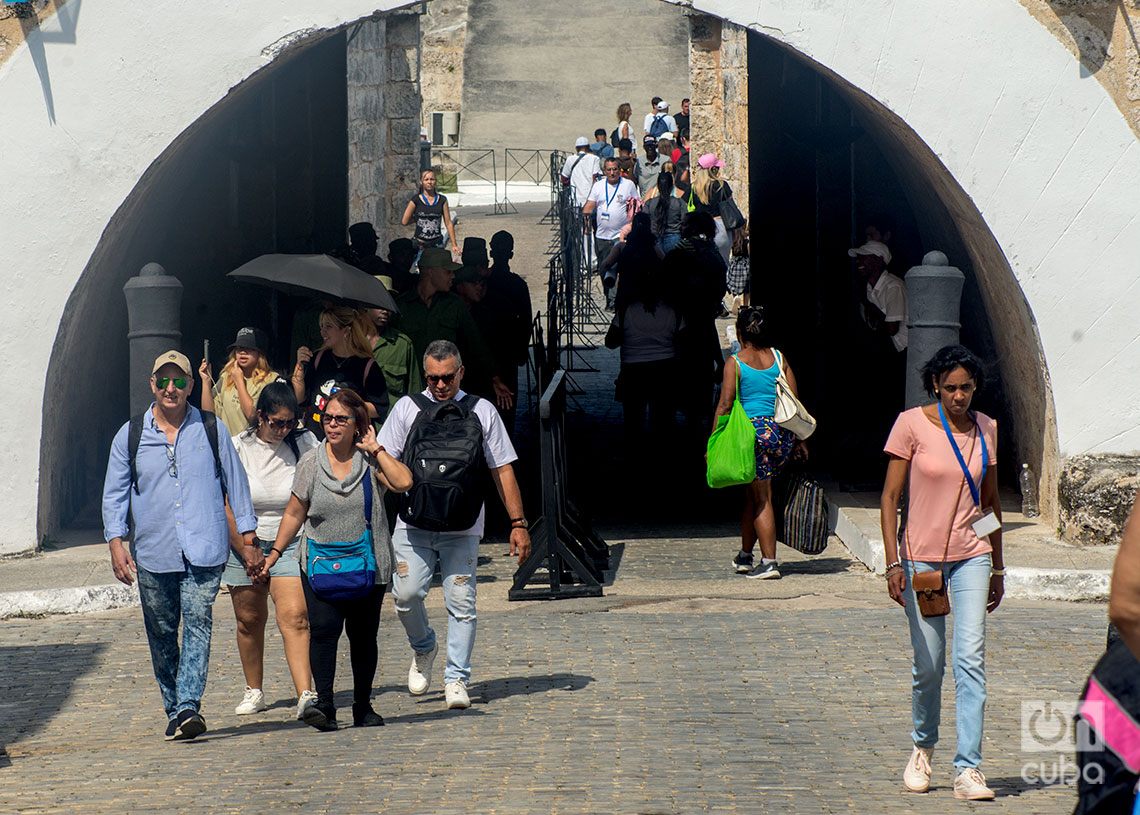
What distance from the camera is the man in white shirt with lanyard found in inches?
755

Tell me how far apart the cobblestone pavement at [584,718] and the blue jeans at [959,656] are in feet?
0.77

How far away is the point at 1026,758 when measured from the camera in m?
6.07

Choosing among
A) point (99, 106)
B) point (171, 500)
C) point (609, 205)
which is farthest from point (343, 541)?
point (609, 205)

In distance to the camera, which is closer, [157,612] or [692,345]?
[157,612]

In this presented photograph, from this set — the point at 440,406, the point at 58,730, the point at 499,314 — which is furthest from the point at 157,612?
the point at 499,314

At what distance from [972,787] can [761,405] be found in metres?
4.16

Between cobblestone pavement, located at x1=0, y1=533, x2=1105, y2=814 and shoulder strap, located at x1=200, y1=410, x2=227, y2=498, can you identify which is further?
shoulder strap, located at x1=200, y1=410, x2=227, y2=498

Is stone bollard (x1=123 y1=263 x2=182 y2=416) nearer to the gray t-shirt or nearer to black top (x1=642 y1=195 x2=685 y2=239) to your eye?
the gray t-shirt

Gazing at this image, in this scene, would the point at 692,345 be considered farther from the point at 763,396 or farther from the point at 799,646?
the point at 799,646

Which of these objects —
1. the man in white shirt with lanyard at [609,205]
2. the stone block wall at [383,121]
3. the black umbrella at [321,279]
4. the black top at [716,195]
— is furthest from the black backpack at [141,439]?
the man in white shirt with lanyard at [609,205]

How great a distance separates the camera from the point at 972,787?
550 cm

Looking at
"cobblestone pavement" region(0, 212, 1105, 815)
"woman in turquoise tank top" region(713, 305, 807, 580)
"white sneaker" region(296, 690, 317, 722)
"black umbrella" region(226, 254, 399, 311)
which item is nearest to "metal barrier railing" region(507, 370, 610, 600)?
"cobblestone pavement" region(0, 212, 1105, 815)

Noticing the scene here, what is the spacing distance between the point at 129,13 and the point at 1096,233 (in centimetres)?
607

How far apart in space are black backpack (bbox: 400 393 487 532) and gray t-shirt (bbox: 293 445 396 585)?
8.2 inches
